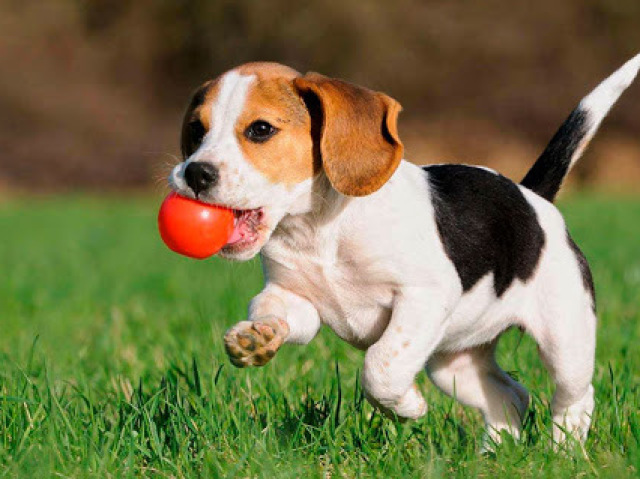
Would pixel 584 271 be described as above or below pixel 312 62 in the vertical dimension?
above

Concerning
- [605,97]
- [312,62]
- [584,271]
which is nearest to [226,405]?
[584,271]

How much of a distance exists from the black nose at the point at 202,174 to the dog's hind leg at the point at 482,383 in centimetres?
140

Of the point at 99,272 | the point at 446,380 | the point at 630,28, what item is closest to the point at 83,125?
the point at 630,28

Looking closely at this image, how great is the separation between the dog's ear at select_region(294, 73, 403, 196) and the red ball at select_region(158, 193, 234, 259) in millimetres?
392

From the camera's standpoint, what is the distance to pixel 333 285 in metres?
3.82

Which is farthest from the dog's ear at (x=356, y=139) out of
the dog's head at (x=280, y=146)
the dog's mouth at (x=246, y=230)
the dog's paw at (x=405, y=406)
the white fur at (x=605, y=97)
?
the white fur at (x=605, y=97)

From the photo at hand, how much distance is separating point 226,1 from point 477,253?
91.9ft

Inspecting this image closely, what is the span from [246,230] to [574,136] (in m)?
1.67

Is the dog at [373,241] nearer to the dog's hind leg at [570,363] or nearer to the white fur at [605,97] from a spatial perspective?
the dog's hind leg at [570,363]

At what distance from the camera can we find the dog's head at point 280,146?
3557mm

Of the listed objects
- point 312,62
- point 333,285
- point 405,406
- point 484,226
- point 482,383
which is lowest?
point 312,62

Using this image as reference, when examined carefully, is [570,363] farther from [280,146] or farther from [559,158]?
[280,146]

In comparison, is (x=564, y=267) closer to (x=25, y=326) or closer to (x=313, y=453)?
(x=313, y=453)

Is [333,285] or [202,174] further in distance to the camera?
[333,285]
